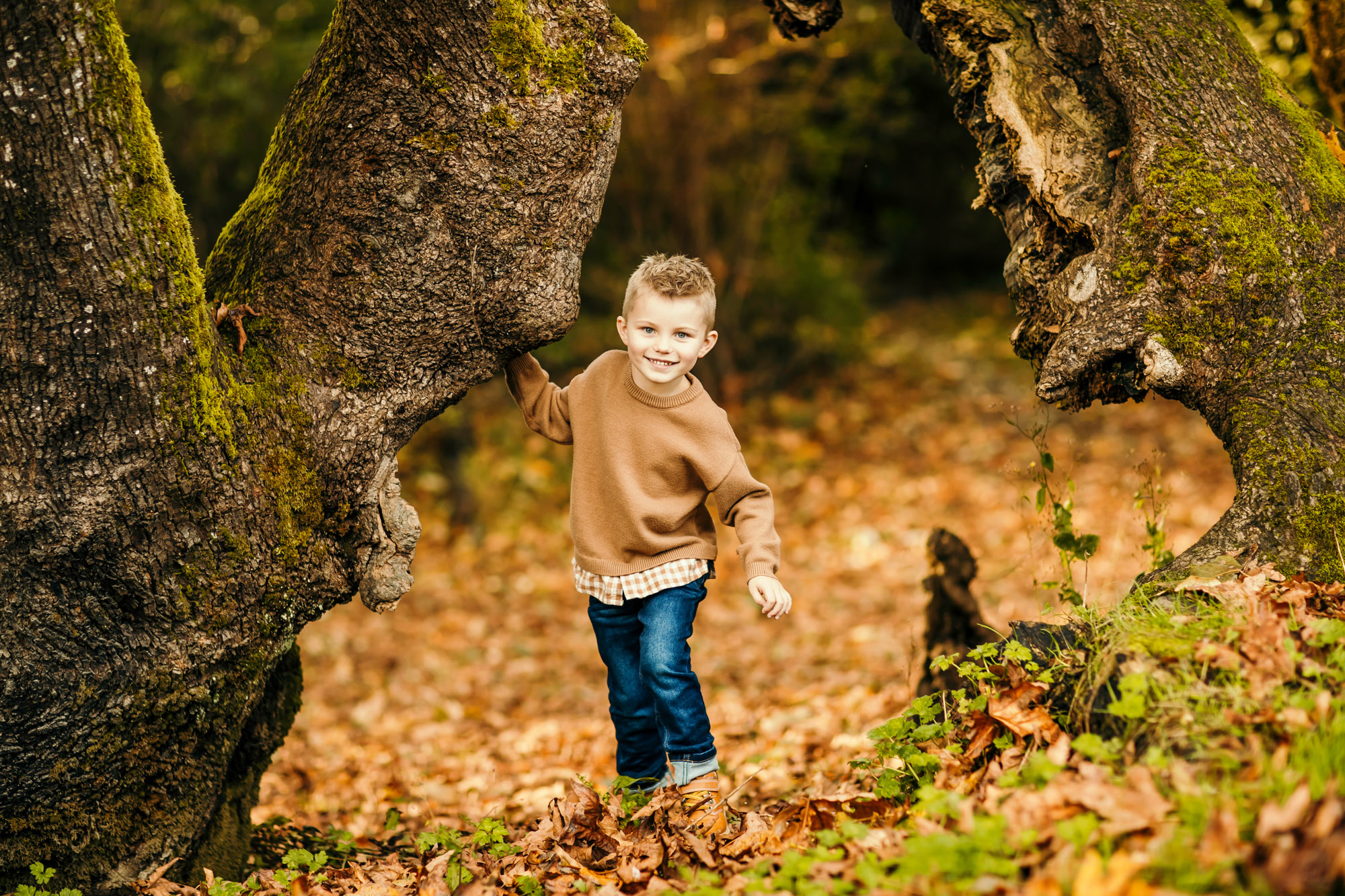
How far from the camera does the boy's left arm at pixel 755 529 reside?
9.52 feet

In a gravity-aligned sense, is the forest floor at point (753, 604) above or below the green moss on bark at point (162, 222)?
below

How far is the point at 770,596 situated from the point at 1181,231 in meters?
1.82

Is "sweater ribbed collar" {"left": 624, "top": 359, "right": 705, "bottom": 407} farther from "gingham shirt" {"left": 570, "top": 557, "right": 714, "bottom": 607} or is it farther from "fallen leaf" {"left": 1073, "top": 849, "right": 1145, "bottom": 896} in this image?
"fallen leaf" {"left": 1073, "top": 849, "right": 1145, "bottom": 896}

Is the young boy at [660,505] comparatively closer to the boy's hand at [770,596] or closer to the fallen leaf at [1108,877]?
the boy's hand at [770,596]

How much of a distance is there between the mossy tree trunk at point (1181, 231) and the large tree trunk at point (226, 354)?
1583 millimetres

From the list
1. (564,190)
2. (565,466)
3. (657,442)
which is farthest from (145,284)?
(565,466)

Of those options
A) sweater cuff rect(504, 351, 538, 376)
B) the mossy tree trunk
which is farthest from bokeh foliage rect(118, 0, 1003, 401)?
sweater cuff rect(504, 351, 538, 376)

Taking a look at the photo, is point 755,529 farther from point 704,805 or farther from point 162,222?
point 162,222

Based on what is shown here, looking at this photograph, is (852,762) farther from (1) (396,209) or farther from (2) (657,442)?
(1) (396,209)

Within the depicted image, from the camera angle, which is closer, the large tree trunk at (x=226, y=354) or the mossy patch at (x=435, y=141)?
the large tree trunk at (x=226, y=354)

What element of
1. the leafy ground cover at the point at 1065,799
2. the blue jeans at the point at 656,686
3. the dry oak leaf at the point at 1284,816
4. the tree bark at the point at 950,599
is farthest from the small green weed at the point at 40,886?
the tree bark at the point at 950,599

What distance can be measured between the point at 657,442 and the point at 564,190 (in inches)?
34.7

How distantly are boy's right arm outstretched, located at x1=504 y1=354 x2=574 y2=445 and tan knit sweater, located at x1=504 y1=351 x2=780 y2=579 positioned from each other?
111 millimetres

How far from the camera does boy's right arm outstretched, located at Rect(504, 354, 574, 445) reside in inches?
129
